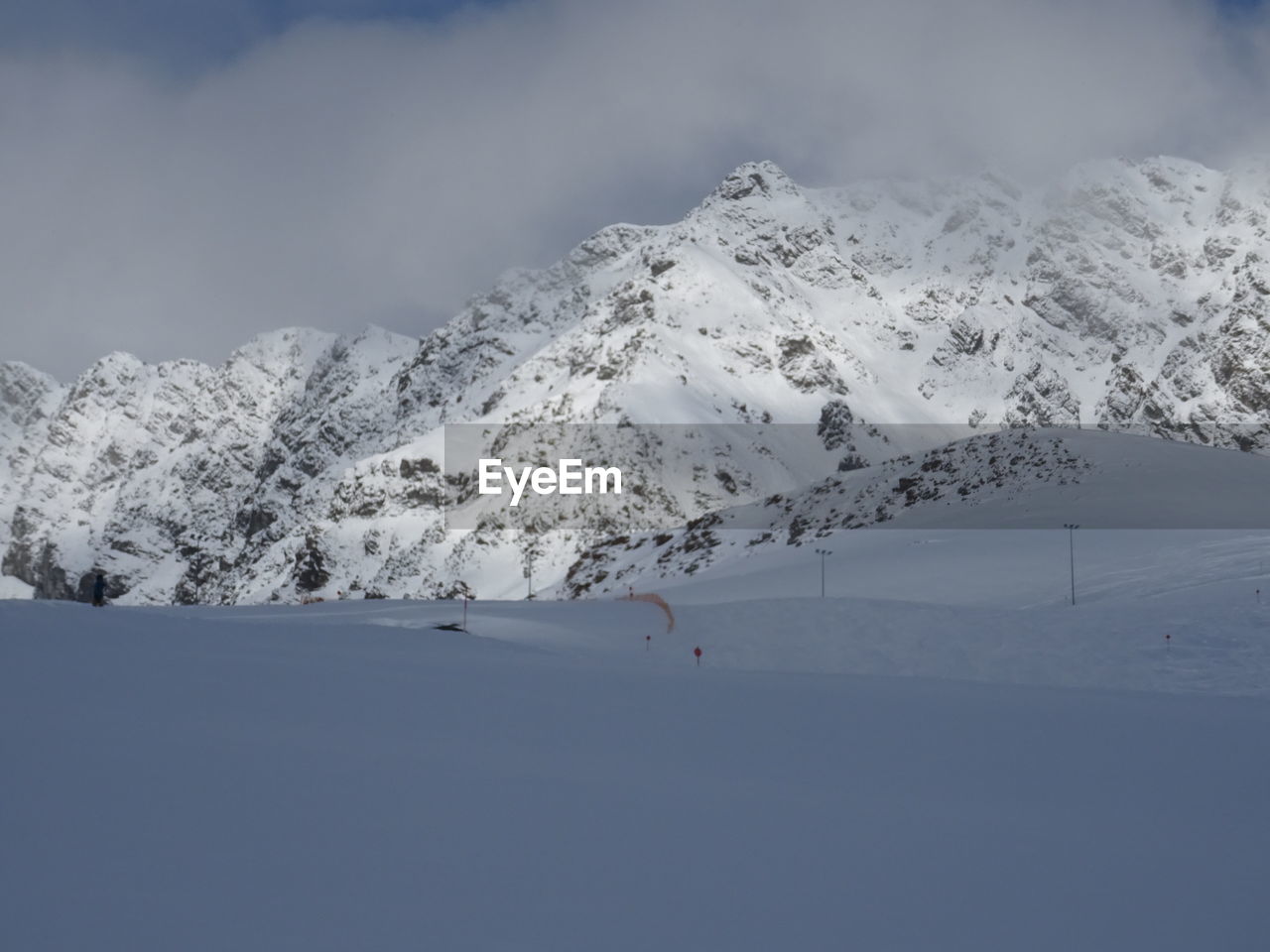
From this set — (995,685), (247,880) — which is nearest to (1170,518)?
(995,685)

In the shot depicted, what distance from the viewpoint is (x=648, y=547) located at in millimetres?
98938

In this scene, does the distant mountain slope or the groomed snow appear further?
the distant mountain slope

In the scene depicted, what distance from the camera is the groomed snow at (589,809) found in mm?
5227

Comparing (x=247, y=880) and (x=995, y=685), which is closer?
(x=247, y=880)

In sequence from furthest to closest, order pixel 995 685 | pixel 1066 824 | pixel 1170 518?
pixel 1170 518, pixel 995 685, pixel 1066 824

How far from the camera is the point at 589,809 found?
6.95 meters

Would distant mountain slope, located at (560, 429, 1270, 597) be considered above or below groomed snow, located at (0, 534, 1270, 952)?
above

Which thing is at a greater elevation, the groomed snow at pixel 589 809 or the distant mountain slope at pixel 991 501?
the distant mountain slope at pixel 991 501

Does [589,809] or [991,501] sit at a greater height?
[991,501]

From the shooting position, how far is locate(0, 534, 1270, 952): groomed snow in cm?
523

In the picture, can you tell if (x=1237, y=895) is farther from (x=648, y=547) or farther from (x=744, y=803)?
(x=648, y=547)

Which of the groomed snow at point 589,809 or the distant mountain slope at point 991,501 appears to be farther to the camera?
the distant mountain slope at point 991,501

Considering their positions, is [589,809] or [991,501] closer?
[589,809]

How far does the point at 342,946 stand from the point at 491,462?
570ft
